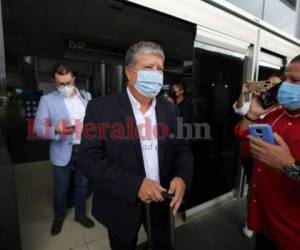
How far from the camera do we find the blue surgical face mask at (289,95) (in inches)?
37.3

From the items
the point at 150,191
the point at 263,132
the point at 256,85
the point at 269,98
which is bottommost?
the point at 150,191

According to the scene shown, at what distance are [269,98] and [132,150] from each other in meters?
0.85

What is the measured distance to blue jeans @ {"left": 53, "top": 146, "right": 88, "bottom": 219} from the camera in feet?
6.24

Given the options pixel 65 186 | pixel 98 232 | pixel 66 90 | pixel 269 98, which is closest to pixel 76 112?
pixel 66 90

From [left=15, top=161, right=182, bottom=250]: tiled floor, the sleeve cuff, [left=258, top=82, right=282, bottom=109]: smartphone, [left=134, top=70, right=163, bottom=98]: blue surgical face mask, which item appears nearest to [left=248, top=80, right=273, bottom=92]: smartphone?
[left=258, top=82, right=282, bottom=109]: smartphone

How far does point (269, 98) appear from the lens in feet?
3.92

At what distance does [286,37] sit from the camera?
111 inches

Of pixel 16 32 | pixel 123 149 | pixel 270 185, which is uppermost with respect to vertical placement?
pixel 16 32

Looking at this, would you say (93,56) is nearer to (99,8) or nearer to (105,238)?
(99,8)

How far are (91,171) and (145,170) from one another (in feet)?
0.90

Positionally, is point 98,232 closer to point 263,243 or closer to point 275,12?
point 263,243

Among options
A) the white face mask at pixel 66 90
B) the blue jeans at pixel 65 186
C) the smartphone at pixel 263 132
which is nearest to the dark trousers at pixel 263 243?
the smartphone at pixel 263 132

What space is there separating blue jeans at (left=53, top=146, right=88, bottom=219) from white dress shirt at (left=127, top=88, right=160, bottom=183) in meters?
1.04

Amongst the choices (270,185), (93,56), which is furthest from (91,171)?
(93,56)
